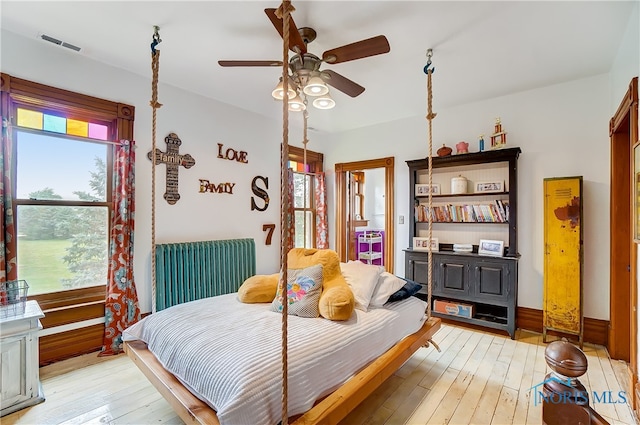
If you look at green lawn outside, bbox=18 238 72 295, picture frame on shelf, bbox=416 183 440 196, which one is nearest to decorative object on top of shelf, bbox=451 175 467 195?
picture frame on shelf, bbox=416 183 440 196

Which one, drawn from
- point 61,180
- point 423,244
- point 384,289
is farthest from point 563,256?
point 61,180

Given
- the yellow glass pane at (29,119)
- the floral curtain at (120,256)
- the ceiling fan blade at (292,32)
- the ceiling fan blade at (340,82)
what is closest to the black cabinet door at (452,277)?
the ceiling fan blade at (340,82)

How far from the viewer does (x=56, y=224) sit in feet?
9.07

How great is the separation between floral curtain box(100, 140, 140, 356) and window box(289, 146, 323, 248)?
231cm

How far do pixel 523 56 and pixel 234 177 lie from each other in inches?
134

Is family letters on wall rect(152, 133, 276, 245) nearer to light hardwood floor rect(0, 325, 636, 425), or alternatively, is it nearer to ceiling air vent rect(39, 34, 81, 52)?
ceiling air vent rect(39, 34, 81, 52)

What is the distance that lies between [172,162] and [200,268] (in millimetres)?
1240

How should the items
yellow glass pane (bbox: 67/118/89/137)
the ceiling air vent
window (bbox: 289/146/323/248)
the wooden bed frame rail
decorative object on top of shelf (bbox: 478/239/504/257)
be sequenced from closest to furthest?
the wooden bed frame rail, the ceiling air vent, yellow glass pane (bbox: 67/118/89/137), decorative object on top of shelf (bbox: 478/239/504/257), window (bbox: 289/146/323/248)

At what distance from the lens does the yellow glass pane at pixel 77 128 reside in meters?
2.84

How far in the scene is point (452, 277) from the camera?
3.66 m

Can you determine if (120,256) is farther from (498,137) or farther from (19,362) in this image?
(498,137)

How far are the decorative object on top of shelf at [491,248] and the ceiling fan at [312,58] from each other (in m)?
2.40

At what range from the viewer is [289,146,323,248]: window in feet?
16.3

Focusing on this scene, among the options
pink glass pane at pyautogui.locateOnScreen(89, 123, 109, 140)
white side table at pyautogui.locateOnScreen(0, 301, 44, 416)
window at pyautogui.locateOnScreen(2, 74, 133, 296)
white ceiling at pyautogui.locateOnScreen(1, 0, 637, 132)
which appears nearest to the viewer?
white side table at pyautogui.locateOnScreen(0, 301, 44, 416)
